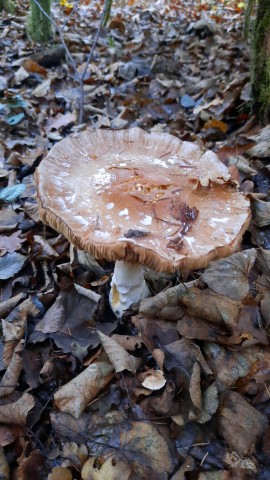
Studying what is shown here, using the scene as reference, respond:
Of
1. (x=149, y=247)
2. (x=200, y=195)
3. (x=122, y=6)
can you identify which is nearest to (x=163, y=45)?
(x=122, y=6)

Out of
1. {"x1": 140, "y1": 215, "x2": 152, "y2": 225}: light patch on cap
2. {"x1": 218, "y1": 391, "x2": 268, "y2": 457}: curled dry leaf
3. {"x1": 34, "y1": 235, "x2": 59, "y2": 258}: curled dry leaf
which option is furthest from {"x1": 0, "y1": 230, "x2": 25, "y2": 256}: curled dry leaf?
{"x1": 218, "y1": 391, "x2": 268, "y2": 457}: curled dry leaf

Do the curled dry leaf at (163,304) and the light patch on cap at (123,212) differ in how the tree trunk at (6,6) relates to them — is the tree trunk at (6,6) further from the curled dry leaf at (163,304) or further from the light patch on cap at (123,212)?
the curled dry leaf at (163,304)

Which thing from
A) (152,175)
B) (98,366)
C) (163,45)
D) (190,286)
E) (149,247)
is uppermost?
(163,45)

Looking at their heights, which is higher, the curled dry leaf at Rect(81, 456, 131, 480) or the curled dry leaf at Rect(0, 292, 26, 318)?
the curled dry leaf at Rect(0, 292, 26, 318)

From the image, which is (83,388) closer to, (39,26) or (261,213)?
(261,213)

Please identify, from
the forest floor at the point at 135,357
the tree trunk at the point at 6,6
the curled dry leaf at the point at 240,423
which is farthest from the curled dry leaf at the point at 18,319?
the tree trunk at the point at 6,6

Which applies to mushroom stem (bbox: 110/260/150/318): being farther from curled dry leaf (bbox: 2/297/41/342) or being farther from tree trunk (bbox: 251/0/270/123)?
tree trunk (bbox: 251/0/270/123)

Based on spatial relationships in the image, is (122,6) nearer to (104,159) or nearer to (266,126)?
(266,126)

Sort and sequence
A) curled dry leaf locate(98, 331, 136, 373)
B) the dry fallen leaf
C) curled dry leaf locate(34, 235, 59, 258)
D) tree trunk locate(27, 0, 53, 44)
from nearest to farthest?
curled dry leaf locate(98, 331, 136, 373) → curled dry leaf locate(34, 235, 59, 258) → the dry fallen leaf → tree trunk locate(27, 0, 53, 44)
